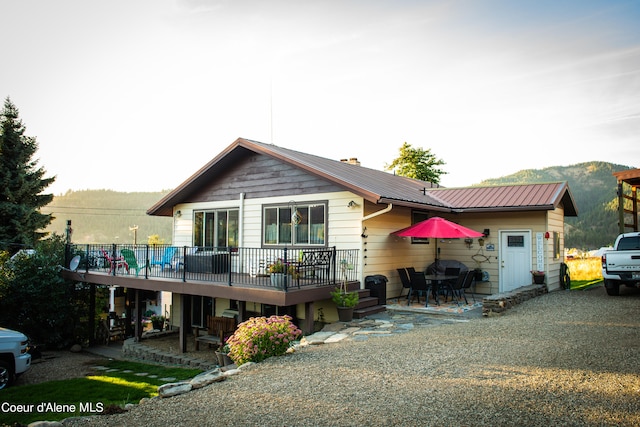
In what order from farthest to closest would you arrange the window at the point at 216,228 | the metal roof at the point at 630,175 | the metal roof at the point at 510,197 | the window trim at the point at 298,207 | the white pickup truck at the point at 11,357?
the window at the point at 216,228 → the metal roof at the point at 630,175 → the metal roof at the point at 510,197 → the window trim at the point at 298,207 → the white pickup truck at the point at 11,357

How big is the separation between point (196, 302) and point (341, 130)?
50.7 ft

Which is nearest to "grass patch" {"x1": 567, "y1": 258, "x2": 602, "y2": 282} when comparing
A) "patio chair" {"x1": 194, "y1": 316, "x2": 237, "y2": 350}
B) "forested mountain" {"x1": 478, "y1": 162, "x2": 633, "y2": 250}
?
"forested mountain" {"x1": 478, "y1": 162, "x2": 633, "y2": 250}

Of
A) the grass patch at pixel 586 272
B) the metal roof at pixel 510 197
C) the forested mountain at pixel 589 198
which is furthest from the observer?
the forested mountain at pixel 589 198

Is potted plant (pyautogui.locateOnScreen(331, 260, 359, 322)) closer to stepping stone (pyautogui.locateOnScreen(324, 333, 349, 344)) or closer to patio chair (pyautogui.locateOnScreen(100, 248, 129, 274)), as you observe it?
stepping stone (pyautogui.locateOnScreen(324, 333, 349, 344))

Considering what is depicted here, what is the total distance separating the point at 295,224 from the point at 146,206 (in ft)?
274

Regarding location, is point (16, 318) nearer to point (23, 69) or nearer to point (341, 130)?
point (23, 69)

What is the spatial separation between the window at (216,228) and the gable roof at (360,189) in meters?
1.09

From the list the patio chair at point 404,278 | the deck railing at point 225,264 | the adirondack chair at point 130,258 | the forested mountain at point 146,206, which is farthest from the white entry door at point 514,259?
the forested mountain at point 146,206

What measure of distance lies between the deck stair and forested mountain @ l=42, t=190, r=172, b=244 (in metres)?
77.8

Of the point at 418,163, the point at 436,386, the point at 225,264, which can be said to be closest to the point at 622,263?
the point at 436,386

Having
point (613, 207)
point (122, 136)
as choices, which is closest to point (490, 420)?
point (122, 136)

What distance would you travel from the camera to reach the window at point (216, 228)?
45.6 ft

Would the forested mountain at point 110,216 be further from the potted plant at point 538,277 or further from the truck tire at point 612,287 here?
the truck tire at point 612,287

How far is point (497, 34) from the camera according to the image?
13539 mm
